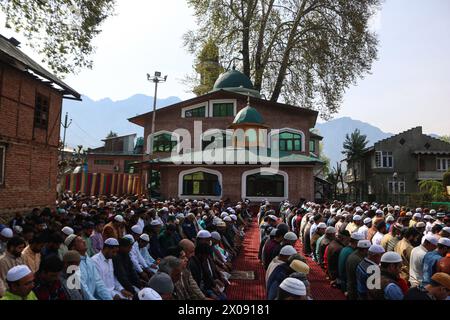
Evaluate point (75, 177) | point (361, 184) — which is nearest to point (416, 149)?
point (361, 184)

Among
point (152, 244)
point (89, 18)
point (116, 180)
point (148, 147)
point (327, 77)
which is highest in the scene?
point (327, 77)

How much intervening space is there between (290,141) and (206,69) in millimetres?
14323

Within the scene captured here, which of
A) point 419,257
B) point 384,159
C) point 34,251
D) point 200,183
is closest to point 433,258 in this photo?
point 419,257

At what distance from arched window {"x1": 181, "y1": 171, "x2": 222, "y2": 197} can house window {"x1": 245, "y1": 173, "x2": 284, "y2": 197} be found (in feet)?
7.65

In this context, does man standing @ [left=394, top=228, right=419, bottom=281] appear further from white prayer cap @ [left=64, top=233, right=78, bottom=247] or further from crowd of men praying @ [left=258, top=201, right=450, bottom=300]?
white prayer cap @ [left=64, top=233, right=78, bottom=247]

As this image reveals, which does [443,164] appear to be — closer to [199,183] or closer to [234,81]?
[234,81]

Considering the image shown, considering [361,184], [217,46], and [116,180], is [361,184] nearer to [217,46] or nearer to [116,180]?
[217,46]

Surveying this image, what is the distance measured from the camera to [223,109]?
1164 inches

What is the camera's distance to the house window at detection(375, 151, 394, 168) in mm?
39844

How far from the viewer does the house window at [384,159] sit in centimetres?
3984

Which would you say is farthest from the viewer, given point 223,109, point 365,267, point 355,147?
point 355,147

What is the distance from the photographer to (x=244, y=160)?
80.5ft

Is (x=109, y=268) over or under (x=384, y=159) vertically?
under

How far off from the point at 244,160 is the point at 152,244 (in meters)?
16.3
